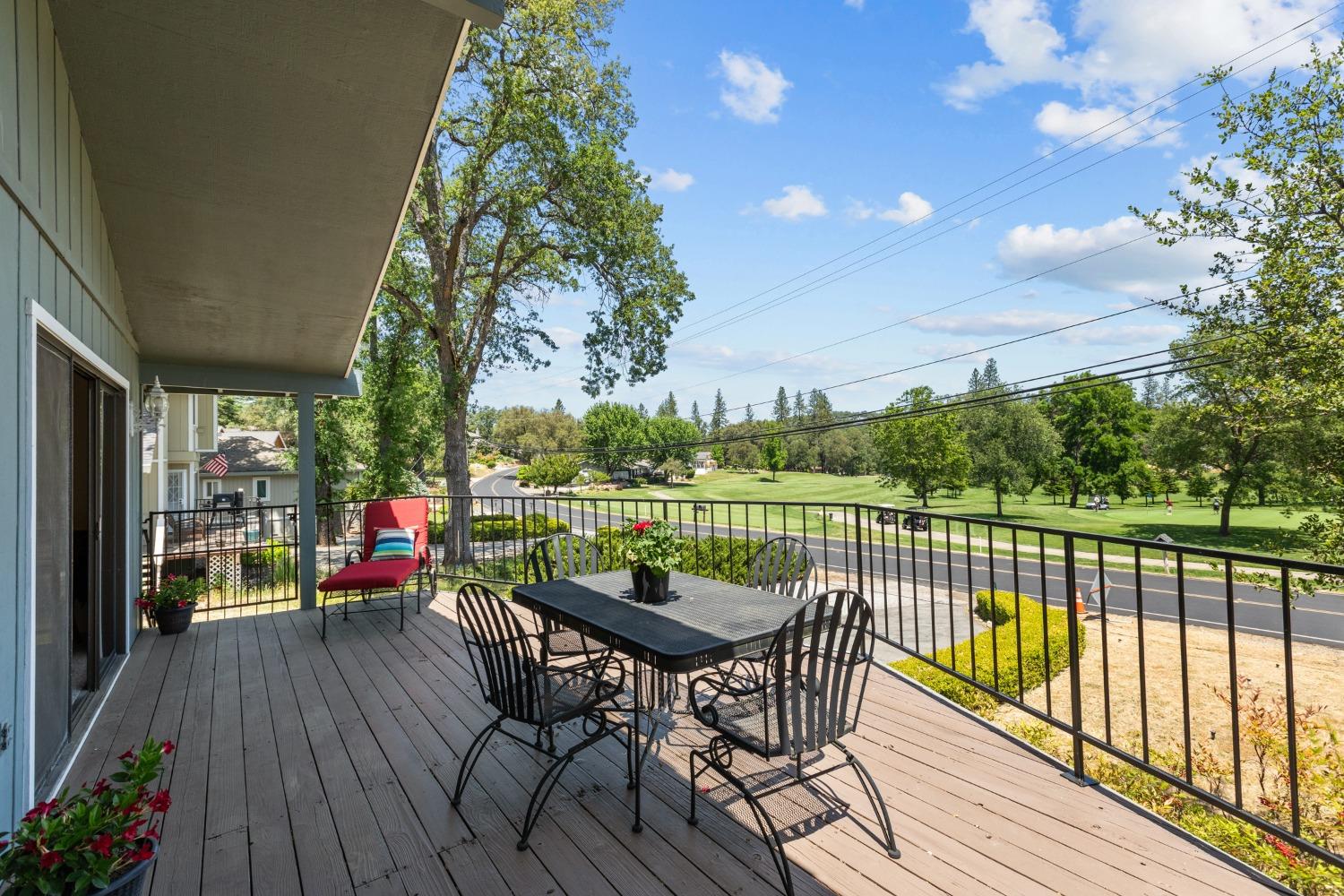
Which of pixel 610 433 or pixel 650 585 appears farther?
pixel 610 433

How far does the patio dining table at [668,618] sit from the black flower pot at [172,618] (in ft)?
12.9

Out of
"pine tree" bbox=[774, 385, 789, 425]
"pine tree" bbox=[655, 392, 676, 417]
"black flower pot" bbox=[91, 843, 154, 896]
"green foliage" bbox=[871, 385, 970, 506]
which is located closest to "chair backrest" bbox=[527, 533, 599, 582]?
"black flower pot" bbox=[91, 843, 154, 896]

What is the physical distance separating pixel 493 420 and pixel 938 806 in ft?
196

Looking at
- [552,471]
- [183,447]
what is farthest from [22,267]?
[552,471]

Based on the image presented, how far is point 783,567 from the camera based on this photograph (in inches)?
128

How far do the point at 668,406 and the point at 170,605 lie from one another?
313 feet

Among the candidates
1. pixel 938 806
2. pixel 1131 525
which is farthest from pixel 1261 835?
pixel 1131 525

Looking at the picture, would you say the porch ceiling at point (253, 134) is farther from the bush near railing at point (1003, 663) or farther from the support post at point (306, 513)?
the bush near railing at point (1003, 663)

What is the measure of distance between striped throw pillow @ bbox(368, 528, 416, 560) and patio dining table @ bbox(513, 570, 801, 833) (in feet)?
9.91

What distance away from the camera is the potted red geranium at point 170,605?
496 centimetres

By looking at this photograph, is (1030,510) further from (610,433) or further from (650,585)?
(650,585)

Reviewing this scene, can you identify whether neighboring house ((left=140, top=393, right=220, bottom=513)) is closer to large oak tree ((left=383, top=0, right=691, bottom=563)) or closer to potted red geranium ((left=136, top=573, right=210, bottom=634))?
large oak tree ((left=383, top=0, right=691, bottom=563))

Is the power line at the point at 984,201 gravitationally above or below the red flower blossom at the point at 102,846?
above

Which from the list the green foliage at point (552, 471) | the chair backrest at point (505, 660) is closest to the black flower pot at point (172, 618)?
the chair backrest at point (505, 660)
